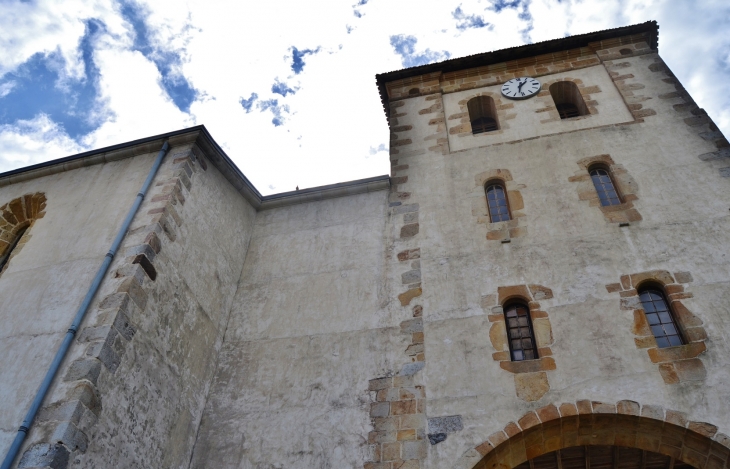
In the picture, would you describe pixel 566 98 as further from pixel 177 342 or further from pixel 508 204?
pixel 177 342

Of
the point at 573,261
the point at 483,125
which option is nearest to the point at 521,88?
the point at 483,125

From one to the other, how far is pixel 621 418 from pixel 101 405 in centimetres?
517

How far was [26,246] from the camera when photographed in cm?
747

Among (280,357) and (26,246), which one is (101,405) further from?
(26,246)

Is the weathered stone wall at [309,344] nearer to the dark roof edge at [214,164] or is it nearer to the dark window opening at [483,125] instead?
the dark roof edge at [214,164]

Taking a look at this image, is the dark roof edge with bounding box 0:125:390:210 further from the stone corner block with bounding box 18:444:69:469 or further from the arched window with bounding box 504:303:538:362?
the stone corner block with bounding box 18:444:69:469

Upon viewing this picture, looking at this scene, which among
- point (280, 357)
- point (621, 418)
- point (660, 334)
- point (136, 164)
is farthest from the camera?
point (136, 164)

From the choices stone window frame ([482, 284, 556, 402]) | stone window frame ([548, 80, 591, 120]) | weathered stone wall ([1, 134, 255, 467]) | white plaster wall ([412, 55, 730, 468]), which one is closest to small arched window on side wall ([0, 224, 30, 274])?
weathered stone wall ([1, 134, 255, 467])

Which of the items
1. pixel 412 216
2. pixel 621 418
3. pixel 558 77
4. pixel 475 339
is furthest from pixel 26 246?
pixel 558 77

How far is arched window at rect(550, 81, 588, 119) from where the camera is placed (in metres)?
10.4

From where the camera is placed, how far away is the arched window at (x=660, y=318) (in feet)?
20.7

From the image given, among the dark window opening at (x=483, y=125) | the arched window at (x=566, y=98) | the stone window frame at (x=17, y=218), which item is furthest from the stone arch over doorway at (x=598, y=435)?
the stone window frame at (x=17, y=218)

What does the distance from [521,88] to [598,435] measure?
266 inches

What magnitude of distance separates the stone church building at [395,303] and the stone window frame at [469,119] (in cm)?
10
